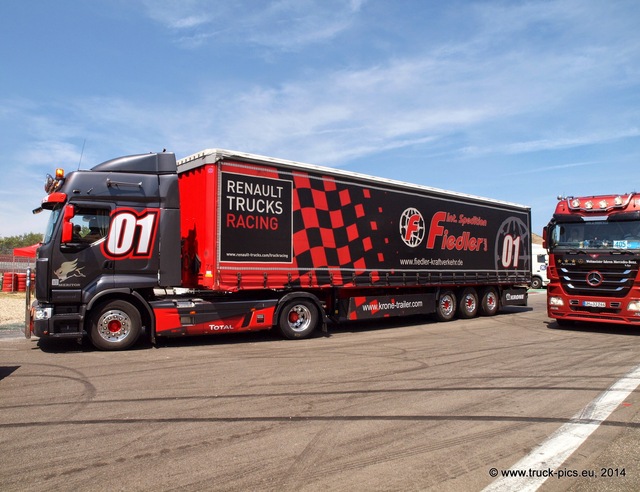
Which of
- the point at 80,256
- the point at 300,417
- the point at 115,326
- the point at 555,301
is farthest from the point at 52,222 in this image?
the point at 555,301

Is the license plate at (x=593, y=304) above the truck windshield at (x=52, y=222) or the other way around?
the other way around

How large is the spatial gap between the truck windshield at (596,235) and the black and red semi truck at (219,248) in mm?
3475

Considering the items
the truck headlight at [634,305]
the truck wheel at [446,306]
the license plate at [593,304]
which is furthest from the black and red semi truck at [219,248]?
the truck headlight at [634,305]

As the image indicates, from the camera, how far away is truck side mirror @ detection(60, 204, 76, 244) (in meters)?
8.91

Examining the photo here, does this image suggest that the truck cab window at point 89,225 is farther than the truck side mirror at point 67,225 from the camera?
Yes

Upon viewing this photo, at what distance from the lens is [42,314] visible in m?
8.88

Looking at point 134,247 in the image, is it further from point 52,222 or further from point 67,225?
point 52,222

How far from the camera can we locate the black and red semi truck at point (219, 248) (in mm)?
9141

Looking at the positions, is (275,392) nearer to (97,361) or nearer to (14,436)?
(14,436)

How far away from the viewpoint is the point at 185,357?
29.3 ft

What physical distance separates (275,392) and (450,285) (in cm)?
971

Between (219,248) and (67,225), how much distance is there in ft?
8.73

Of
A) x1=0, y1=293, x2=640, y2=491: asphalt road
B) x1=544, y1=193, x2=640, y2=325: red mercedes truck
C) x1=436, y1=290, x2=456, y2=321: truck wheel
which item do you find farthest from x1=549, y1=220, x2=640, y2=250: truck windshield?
x1=0, y1=293, x2=640, y2=491: asphalt road

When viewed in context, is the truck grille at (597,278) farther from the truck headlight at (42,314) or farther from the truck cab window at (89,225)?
the truck headlight at (42,314)
